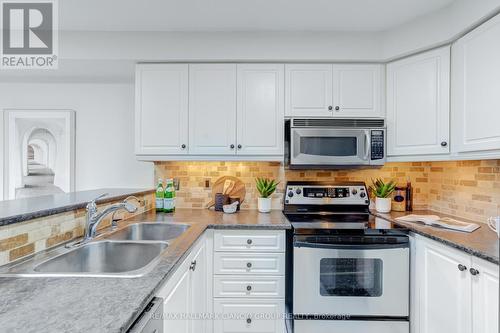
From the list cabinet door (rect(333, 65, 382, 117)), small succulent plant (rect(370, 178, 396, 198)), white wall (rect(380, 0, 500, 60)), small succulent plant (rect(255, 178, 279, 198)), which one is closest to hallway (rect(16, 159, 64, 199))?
small succulent plant (rect(255, 178, 279, 198))

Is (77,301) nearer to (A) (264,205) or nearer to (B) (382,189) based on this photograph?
(A) (264,205)

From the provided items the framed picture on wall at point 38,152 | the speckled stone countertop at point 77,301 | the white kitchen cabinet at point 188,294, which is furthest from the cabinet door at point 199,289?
the framed picture on wall at point 38,152

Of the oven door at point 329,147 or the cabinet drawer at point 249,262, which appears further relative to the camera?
the oven door at point 329,147

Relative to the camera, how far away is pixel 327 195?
235cm

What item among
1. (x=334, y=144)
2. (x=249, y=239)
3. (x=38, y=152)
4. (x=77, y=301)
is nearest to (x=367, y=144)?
(x=334, y=144)

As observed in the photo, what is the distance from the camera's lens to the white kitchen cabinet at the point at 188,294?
41.7 inches

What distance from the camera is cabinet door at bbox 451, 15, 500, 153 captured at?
4.91 ft

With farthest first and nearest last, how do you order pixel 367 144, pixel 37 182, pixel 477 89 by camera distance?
pixel 37 182
pixel 367 144
pixel 477 89

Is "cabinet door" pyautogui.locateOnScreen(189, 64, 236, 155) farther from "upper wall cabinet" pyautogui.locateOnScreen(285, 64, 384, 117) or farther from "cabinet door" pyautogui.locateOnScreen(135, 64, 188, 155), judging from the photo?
"upper wall cabinet" pyautogui.locateOnScreen(285, 64, 384, 117)

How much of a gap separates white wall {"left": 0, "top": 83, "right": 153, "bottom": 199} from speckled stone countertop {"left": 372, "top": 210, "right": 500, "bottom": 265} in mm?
2296

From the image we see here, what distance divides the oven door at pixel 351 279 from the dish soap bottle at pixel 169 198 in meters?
1.12

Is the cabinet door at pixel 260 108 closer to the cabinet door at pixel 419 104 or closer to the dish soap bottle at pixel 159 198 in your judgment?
the dish soap bottle at pixel 159 198

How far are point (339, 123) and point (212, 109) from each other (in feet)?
3.35

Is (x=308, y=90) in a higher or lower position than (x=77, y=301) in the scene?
higher
